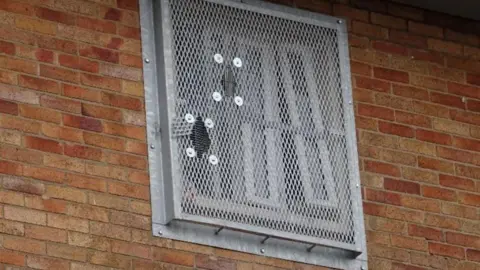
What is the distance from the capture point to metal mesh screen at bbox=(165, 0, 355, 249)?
9.20 meters

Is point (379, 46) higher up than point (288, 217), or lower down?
higher up

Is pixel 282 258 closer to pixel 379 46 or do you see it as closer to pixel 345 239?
pixel 345 239

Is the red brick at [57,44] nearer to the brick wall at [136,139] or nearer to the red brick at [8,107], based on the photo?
the brick wall at [136,139]

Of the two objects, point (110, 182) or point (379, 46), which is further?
point (379, 46)

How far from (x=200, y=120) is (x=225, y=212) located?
1.58ft

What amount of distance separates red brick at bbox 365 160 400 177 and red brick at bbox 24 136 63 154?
1.68m

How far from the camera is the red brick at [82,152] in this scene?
8.94 meters

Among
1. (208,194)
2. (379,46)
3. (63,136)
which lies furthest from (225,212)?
(379,46)

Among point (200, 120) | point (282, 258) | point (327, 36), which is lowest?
point (282, 258)

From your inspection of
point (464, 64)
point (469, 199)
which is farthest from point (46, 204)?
point (464, 64)

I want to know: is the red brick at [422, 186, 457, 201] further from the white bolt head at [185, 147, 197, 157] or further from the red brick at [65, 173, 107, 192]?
the red brick at [65, 173, 107, 192]

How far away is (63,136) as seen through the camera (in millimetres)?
8953

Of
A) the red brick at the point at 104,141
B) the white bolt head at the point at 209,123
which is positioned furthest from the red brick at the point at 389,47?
the red brick at the point at 104,141

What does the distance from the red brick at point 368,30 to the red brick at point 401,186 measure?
32.6 inches
